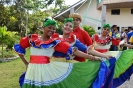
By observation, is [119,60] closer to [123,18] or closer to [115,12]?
[123,18]

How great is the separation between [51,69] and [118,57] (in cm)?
241

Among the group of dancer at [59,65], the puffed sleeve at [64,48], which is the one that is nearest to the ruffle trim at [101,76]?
the group of dancer at [59,65]

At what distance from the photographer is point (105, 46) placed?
5.98 m

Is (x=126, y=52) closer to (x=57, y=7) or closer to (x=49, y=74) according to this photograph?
(x=49, y=74)

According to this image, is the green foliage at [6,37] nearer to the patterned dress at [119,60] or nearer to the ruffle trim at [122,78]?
the patterned dress at [119,60]

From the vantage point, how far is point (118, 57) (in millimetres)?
5289

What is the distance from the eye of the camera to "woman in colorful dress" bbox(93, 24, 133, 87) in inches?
208

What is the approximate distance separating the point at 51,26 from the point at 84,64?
79 centimetres

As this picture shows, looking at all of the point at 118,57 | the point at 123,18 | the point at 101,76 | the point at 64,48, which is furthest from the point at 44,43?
the point at 123,18

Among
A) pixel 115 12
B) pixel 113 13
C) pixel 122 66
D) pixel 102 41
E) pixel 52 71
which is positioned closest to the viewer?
pixel 52 71

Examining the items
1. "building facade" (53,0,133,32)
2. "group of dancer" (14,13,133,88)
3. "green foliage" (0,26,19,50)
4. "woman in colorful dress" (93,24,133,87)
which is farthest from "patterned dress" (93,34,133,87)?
"building facade" (53,0,133,32)

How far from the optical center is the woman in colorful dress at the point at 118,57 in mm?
5289

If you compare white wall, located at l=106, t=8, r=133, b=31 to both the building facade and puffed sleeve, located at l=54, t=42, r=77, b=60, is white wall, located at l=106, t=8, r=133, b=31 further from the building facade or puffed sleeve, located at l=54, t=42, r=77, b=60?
puffed sleeve, located at l=54, t=42, r=77, b=60

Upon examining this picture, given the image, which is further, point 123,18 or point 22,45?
point 123,18
